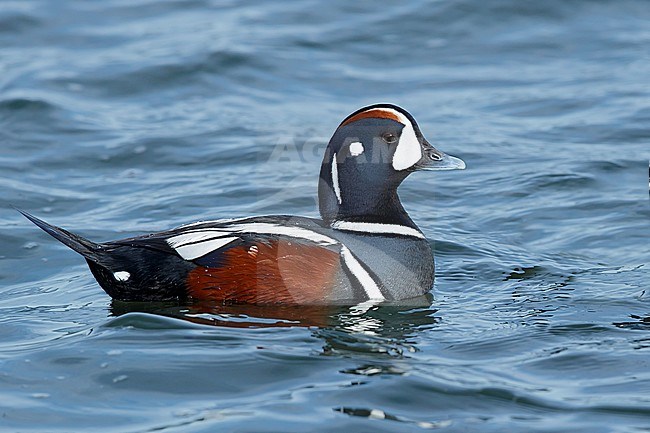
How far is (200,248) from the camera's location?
808 cm

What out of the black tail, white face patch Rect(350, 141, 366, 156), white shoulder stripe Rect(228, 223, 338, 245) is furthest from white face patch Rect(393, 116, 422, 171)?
the black tail

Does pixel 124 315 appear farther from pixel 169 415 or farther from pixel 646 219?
pixel 646 219

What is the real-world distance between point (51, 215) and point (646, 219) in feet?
17.5

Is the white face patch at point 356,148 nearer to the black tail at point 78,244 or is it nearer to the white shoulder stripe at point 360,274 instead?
the white shoulder stripe at point 360,274

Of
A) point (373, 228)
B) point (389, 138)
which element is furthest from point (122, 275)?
point (389, 138)

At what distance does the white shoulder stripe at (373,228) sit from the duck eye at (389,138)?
579mm

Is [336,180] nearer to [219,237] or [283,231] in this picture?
[283,231]

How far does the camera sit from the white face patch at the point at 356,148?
27.7ft

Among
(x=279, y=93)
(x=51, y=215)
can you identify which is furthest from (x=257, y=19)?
(x=51, y=215)

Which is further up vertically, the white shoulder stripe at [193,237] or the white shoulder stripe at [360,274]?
the white shoulder stripe at [193,237]

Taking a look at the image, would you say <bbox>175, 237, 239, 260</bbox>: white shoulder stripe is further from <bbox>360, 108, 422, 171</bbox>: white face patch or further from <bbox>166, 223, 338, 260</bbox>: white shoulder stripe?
<bbox>360, 108, 422, 171</bbox>: white face patch

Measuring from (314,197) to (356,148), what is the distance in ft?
10.2

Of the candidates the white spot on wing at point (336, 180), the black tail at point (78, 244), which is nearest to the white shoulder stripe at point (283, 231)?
the white spot on wing at point (336, 180)

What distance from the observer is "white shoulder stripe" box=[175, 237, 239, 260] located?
26.5 feet
